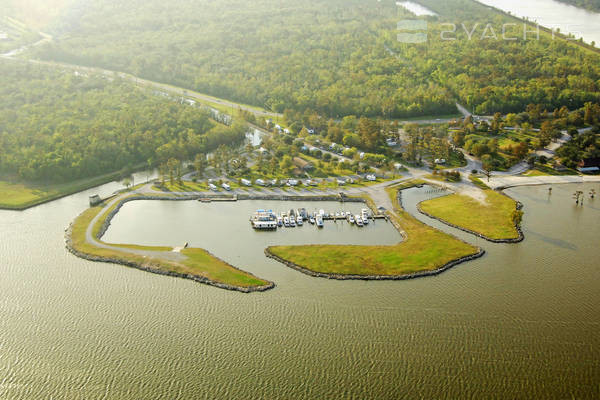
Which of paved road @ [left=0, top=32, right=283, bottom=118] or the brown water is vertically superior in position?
paved road @ [left=0, top=32, right=283, bottom=118]

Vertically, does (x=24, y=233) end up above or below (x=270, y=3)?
below

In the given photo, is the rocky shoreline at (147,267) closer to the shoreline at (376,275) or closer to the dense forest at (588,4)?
the shoreline at (376,275)

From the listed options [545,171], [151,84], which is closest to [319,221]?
[545,171]

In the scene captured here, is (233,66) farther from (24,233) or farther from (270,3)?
(24,233)

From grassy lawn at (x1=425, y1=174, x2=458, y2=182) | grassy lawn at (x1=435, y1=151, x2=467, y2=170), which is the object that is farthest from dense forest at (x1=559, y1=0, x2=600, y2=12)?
grassy lawn at (x1=425, y1=174, x2=458, y2=182)

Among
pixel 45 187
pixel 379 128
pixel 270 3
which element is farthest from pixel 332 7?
pixel 45 187

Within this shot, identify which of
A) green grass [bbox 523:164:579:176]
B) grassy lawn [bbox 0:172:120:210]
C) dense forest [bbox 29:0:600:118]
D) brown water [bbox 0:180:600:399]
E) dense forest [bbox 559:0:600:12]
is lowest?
brown water [bbox 0:180:600:399]

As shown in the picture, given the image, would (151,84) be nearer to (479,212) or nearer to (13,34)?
(13,34)

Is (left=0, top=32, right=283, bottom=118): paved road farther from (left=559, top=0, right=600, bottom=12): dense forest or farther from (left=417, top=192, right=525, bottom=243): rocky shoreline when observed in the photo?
(left=559, top=0, right=600, bottom=12): dense forest
